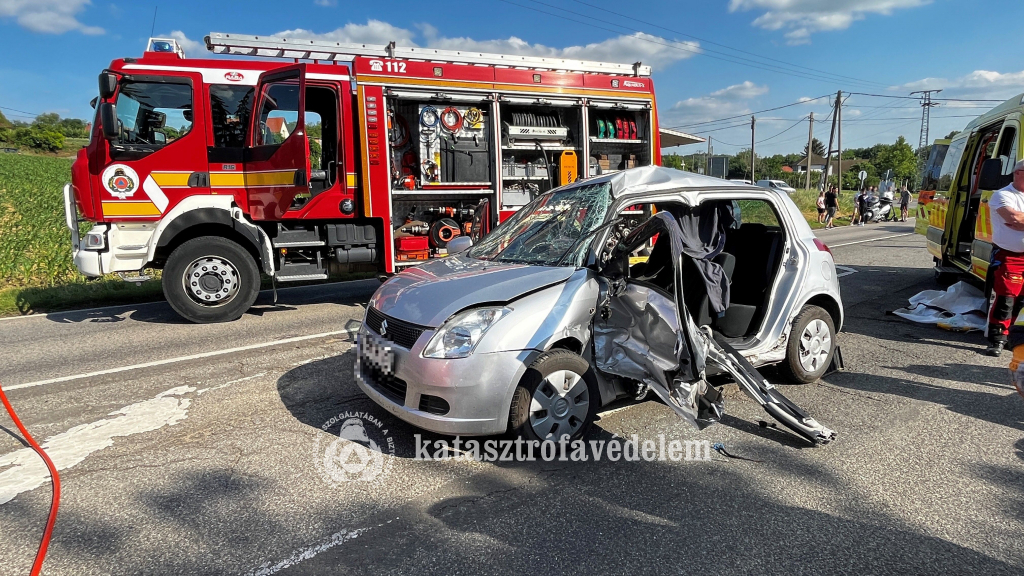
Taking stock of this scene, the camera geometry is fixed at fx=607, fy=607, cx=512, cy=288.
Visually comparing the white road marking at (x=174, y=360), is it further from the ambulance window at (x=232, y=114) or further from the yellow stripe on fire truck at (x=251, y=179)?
the ambulance window at (x=232, y=114)

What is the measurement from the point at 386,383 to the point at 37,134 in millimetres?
79851

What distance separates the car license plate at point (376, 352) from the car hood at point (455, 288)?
19cm

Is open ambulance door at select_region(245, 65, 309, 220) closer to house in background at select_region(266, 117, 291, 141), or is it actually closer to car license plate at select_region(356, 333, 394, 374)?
house in background at select_region(266, 117, 291, 141)

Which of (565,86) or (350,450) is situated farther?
(565,86)

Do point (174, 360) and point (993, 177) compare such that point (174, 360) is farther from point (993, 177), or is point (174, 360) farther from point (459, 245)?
point (993, 177)

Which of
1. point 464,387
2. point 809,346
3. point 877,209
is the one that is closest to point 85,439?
point 464,387

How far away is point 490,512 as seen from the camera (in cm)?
302

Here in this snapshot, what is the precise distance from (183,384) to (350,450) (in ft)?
7.27

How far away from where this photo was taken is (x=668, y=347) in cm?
381

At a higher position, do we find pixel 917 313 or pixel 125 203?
pixel 125 203

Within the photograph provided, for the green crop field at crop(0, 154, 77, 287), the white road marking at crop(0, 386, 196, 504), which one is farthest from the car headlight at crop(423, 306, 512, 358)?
the green crop field at crop(0, 154, 77, 287)

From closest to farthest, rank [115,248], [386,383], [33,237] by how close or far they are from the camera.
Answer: [386,383]
[115,248]
[33,237]

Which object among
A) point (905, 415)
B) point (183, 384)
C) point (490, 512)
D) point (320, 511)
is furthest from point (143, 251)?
point (905, 415)

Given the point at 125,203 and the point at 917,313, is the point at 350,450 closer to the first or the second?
the point at 125,203
